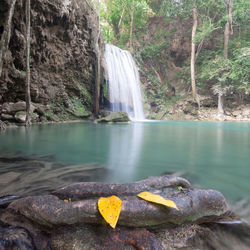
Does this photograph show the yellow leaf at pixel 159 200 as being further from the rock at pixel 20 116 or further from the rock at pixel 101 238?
the rock at pixel 20 116

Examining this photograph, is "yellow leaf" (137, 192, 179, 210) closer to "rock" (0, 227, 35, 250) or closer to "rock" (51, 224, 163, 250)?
"rock" (51, 224, 163, 250)

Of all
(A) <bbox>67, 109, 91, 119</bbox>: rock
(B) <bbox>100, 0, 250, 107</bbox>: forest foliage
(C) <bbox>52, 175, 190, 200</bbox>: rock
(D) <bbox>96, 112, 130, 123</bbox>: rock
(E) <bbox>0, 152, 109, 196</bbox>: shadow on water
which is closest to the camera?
(C) <bbox>52, 175, 190, 200</bbox>: rock

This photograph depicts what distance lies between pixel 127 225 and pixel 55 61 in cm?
1074

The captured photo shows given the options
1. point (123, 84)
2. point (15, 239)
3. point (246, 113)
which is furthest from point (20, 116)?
point (246, 113)

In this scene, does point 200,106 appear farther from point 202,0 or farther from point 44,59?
point 44,59

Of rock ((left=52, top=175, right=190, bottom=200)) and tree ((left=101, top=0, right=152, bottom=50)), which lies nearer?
rock ((left=52, top=175, right=190, bottom=200))

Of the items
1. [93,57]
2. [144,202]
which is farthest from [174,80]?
[144,202]

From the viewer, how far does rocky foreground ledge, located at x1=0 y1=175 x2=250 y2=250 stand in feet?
2.77

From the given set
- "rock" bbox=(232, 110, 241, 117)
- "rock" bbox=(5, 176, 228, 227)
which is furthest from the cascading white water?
"rock" bbox=(5, 176, 228, 227)

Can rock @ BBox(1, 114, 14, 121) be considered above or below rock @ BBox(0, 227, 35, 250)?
above

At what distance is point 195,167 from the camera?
2.16 meters

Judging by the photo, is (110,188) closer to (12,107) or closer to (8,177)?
(8,177)

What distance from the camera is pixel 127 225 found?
0.94 meters

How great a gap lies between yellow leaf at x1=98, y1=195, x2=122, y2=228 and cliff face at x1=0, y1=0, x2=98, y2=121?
788 centimetres
